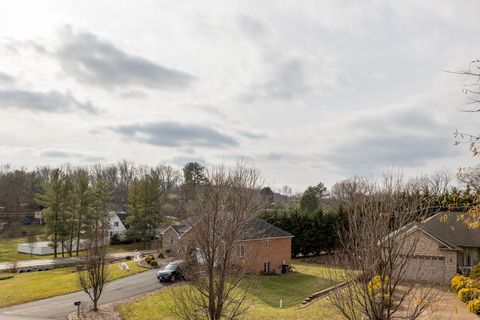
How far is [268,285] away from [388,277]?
72.1 ft

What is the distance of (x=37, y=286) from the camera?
1266 inches

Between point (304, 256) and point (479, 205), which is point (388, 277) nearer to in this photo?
point (479, 205)

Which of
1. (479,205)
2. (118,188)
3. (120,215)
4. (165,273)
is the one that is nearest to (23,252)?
(120,215)

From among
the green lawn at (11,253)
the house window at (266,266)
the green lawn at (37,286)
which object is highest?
the house window at (266,266)

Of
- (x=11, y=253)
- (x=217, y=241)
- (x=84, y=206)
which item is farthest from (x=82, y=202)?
(x=217, y=241)

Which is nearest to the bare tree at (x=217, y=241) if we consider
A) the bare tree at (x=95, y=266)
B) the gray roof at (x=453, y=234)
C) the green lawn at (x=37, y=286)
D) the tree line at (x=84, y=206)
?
the bare tree at (x=95, y=266)

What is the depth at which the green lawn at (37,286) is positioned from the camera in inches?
1111

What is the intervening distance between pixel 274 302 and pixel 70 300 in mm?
13630

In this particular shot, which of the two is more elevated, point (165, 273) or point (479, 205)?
point (479, 205)

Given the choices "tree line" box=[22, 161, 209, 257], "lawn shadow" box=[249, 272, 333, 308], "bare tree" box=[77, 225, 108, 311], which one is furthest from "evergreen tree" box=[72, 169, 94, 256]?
"bare tree" box=[77, 225, 108, 311]

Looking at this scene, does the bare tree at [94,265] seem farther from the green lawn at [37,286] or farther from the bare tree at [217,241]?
the bare tree at [217,241]

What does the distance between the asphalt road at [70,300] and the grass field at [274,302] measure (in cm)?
266

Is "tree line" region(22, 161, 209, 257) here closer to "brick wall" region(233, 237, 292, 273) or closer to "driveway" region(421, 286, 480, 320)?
"brick wall" region(233, 237, 292, 273)

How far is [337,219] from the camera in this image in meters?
48.5
